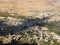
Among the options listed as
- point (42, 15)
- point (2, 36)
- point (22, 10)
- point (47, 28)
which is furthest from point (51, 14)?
point (2, 36)

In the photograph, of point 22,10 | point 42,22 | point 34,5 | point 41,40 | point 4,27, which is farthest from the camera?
point 34,5

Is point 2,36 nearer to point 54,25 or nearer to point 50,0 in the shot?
point 54,25

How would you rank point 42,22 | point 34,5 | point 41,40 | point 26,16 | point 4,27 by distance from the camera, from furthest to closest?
1. point 34,5
2. point 26,16
3. point 42,22
4. point 4,27
5. point 41,40

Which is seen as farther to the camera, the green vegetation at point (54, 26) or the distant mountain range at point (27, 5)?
the distant mountain range at point (27, 5)

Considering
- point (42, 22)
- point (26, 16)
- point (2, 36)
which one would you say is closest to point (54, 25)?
point (42, 22)

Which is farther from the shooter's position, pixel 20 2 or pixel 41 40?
pixel 20 2

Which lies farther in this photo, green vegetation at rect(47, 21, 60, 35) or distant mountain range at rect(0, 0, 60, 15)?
distant mountain range at rect(0, 0, 60, 15)

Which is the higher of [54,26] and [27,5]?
[54,26]

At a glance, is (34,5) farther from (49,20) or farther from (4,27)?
(4,27)

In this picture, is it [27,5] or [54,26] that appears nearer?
[54,26]
